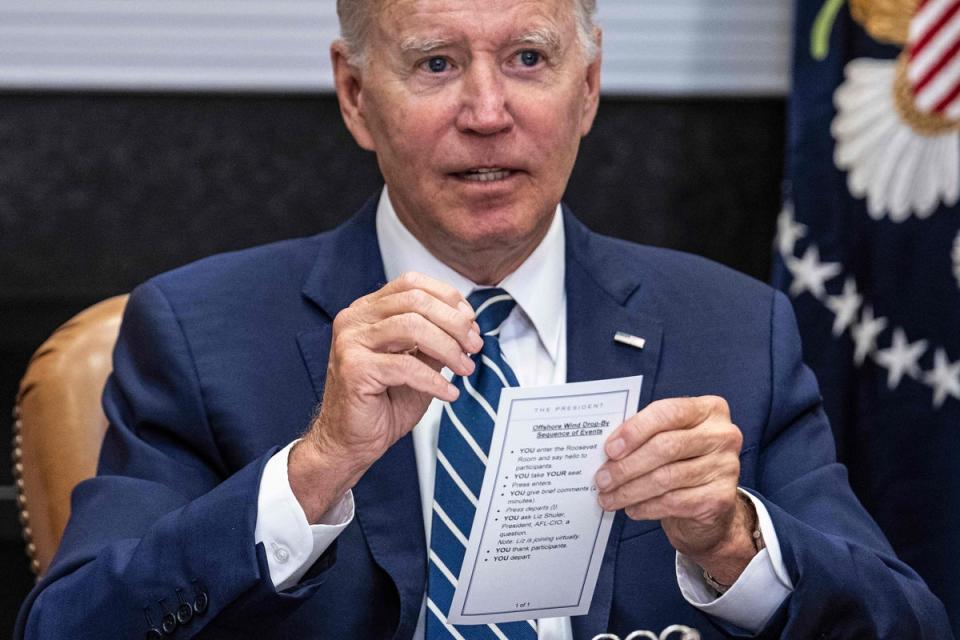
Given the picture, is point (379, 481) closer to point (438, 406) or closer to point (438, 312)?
point (438, 406)

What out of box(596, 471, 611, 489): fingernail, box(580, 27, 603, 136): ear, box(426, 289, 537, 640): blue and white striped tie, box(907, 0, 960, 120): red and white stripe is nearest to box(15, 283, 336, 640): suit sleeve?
box(426, 289, 537, 640): blue and white striped tie

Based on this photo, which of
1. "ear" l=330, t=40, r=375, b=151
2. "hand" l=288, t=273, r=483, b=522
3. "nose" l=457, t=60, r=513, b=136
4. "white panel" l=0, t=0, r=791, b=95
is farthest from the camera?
"white panel" l=0, t=0, r=791, b=95

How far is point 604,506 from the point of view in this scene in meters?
1.71

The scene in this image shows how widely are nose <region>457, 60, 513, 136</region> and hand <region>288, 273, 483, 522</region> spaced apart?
0.40m

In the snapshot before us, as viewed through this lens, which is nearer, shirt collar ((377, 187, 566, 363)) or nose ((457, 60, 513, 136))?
nose ((457, 60, 513, 136))

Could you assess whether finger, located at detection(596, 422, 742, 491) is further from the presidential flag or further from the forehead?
the presidential flag

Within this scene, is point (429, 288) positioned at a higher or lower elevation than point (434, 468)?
higher

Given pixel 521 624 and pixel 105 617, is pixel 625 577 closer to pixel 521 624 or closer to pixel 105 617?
pixel 521 624

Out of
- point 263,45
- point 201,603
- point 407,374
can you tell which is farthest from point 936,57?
point 201,603

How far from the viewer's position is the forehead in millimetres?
2115

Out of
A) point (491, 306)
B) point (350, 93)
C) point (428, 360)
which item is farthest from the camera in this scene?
point (350, 93)

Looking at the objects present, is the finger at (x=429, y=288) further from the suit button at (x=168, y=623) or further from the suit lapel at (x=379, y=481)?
the suit button at (x=168, y=623)

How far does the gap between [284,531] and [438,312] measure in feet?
1.25

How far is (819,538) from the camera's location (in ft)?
6.30
